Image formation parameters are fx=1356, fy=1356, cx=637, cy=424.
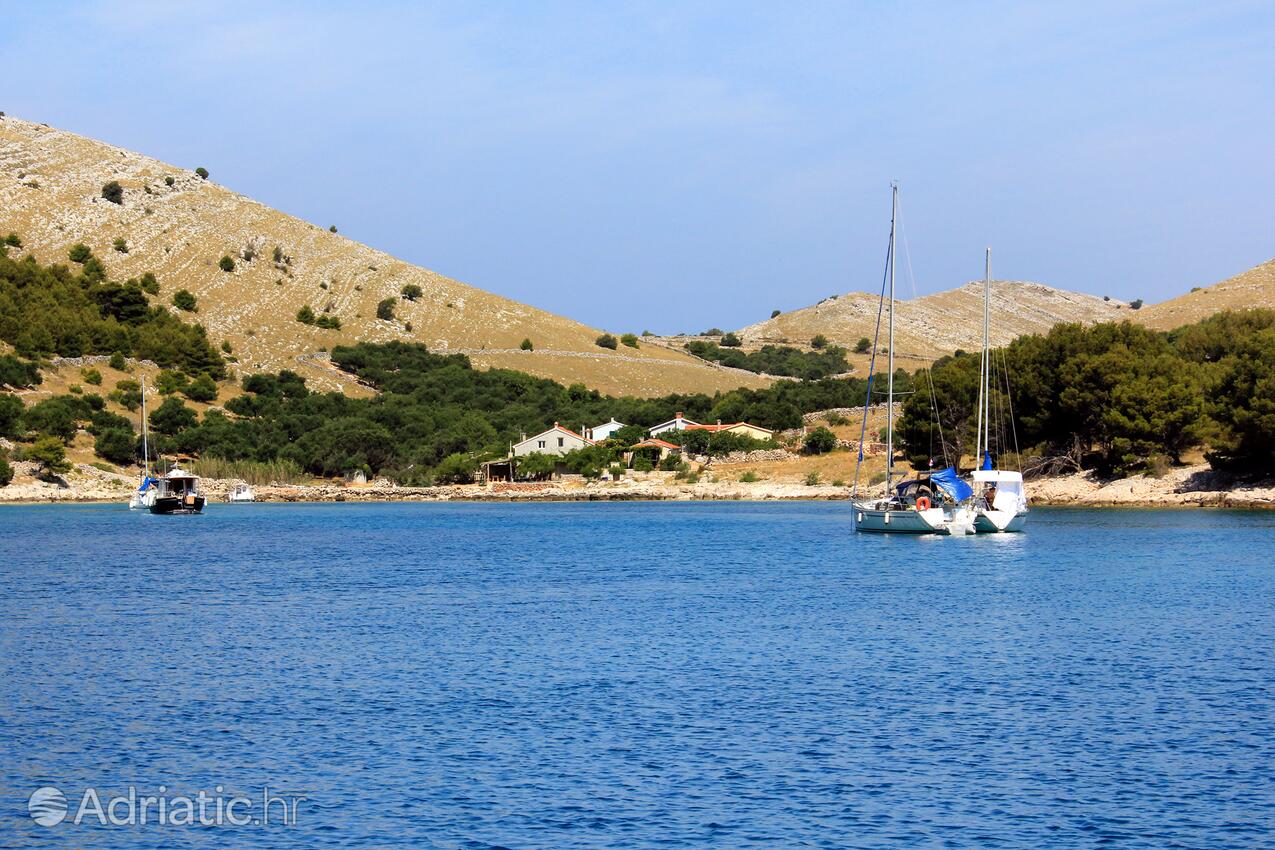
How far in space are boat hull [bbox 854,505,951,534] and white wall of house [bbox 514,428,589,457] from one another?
159ft

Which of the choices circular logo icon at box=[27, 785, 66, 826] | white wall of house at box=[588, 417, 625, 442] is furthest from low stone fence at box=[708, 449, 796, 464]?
circular logo icon at box=[27, 785, 66, 826]

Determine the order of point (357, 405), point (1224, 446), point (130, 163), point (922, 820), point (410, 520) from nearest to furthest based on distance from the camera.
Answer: point (922, 820) < point (1224, 446) < point (410, 520) < point (357, 405) < point (130, 163)

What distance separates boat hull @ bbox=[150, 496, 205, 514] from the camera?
73.2 meters

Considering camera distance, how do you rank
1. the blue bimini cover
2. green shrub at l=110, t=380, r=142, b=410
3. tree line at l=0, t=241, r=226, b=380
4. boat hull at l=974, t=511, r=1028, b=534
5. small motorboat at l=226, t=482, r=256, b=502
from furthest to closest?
tree line at l=0, t=241, r=226, b=380, green shrub at l=110, t=380, r=142, b=410, small motorboat at l=226, t=482, r=256, b=502, boat hull at l=974, t=511, r=1028, b=534, the blue bimini cover

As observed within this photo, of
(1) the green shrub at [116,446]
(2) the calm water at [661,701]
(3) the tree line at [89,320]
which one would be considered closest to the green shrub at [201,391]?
(3) the tree line at [89,320]

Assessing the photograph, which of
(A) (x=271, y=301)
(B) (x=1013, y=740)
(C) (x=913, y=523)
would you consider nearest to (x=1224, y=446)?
(C) (x=913, y=523)

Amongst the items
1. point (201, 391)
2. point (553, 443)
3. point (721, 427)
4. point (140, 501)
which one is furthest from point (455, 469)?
point (140, 501)

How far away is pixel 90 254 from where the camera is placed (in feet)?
412

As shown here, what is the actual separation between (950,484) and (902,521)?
2.32m

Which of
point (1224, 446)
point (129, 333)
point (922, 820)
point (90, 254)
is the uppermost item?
point (90, 254)

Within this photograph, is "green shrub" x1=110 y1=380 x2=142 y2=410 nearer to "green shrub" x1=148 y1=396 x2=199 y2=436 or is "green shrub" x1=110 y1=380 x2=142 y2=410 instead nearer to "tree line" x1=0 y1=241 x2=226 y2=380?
"green shrub" x1=148 y1=396 x2=199 y2=436

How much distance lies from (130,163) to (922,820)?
151 metres

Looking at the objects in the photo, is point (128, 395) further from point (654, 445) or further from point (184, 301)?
point (654, 445)

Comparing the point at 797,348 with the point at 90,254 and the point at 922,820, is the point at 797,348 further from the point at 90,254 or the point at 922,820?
the point at 922,820
